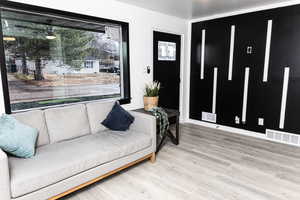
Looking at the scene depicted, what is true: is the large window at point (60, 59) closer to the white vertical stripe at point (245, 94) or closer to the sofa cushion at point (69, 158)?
the sofa cushion at point (69, 158)

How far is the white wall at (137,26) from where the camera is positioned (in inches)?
114

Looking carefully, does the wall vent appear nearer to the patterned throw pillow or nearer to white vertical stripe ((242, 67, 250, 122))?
white vertical stripe ((242, 67, 250, 122))

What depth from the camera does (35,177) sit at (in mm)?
1603

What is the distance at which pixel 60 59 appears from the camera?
263 cm

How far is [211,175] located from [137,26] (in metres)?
2.68

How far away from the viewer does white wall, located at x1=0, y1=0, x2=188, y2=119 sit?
290cm

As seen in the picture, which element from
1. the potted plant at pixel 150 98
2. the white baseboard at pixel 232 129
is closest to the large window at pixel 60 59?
the potted plant at pixel 150 98

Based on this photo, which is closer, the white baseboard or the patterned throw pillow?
the patterned throw pillow

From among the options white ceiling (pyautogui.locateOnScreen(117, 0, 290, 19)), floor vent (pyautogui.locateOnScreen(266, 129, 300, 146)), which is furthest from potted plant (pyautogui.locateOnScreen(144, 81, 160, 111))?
floor vent (pyautogui.locateOnScreen(266, 129, 300, 146))

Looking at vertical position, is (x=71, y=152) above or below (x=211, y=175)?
above

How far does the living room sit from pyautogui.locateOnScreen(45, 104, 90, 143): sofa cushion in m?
0.01

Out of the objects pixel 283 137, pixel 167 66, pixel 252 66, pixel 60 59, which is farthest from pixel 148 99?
pixel 283 137

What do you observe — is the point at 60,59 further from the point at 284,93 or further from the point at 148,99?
the point at 284,93

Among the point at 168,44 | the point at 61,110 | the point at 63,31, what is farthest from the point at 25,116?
the point at 168,44
